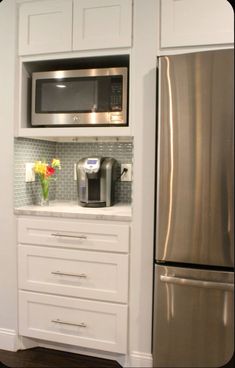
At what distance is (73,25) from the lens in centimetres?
209

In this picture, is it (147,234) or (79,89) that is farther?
(79,89)

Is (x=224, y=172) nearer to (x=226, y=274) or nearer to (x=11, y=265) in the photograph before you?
(x=226, y=274)

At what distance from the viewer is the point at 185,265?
1.83m

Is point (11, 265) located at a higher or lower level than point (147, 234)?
lower

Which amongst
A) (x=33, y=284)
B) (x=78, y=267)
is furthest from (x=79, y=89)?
(x=33, y=284)

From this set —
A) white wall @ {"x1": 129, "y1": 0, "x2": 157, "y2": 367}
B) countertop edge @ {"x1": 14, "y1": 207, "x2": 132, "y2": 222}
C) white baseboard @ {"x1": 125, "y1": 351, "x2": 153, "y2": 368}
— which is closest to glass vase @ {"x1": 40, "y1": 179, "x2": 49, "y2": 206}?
countertop edge @ {"x1": 14, "y1": 207, "x2": 132, "y2": 222}

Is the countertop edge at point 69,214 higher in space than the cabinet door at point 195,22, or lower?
lower

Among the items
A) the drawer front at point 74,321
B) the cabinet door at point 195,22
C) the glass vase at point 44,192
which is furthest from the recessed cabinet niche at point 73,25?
the drawer front at point 74,321

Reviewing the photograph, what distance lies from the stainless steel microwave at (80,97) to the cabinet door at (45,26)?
0.16m

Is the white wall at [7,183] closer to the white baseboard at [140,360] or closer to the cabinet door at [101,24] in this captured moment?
the cabinet door at [101,24]

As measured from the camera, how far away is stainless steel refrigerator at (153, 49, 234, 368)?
1723 millimetres

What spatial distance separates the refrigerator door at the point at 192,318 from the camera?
1770mm

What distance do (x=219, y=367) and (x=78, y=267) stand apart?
930mm

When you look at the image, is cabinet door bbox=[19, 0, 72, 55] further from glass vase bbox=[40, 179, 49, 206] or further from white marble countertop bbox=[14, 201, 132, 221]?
white marble countertop bbox=[14, 201, 132, 221]
